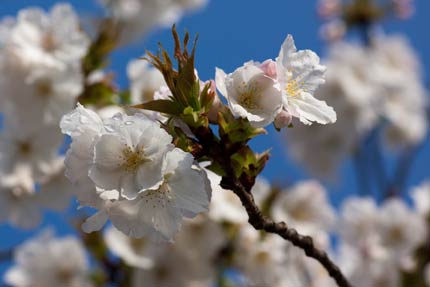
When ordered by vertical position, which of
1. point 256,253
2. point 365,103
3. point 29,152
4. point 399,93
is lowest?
point 29,152

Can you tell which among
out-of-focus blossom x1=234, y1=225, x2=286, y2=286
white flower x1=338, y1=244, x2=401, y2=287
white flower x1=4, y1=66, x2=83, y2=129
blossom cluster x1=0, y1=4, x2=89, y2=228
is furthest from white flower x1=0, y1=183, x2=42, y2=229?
white flower x1=338, y1=244, x2=401, y2=287

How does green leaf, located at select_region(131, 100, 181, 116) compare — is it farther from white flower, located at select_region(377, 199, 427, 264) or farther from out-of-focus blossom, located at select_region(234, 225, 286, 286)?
white flower, located at select_region(377, 199, 427, 264)

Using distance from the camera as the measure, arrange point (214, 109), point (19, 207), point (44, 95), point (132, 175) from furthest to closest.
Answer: point (19, 207) → point (44, 95) → point (214, 109) → point (132, 175)

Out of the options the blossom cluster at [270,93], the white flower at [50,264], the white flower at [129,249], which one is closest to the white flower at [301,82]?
the blossom cluster at [270,93]

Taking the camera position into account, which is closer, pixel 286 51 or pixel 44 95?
pixel 286 51

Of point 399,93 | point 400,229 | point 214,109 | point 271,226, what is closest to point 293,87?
point 214,109

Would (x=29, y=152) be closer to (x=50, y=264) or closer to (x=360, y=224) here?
(x=50, y=264)
